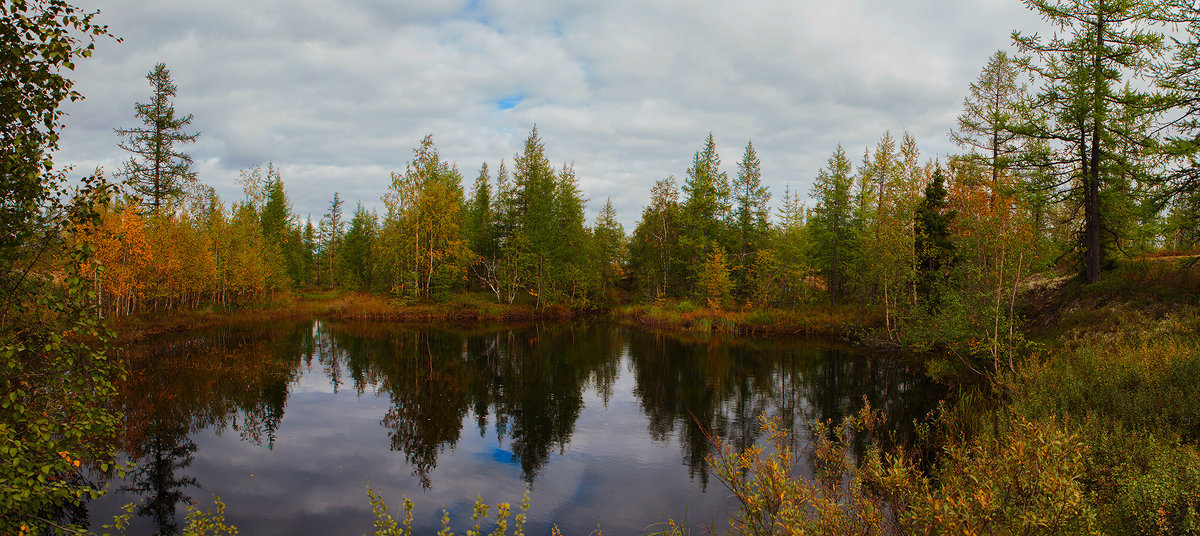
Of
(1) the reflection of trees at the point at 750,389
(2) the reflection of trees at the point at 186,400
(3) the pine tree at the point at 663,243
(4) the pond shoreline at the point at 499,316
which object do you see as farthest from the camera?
(3) the pine tree at the point at 663,243

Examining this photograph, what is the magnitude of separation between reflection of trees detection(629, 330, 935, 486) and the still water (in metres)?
0.10

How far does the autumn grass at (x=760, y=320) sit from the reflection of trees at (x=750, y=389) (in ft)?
14.9

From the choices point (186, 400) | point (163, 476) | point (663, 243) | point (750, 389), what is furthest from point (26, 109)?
point (663, 243)

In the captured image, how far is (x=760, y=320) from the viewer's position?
1382 inches

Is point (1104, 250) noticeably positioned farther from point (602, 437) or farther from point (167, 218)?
point (167, 218)

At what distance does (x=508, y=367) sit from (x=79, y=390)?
18.1 meters

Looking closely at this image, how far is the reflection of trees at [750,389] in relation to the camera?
14.6 m

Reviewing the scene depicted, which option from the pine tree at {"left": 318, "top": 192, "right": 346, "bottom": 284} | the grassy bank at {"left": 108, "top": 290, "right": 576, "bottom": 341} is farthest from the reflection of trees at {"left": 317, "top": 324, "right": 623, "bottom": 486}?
the pine tree at {"left": 318, "top": 192, "right": 346, "bottom": 284}

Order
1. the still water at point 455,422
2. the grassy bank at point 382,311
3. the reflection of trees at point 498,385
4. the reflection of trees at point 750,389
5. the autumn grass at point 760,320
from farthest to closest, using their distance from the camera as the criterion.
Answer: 1. the grassy bank at point 382,311
2. the autumn grass at point 760,320
3. the reflection of trees at point 750,389
4. the reflection of trees at point 498,385
5. the still water at point 455,422

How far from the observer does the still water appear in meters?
10.0

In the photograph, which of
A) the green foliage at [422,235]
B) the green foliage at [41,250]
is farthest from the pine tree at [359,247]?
the green foliage at [41,250]

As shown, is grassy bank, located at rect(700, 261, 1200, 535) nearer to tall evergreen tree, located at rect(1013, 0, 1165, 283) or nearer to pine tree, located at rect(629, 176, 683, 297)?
tall evergreen tree, located at rect(1013, 0, 1165, 283)

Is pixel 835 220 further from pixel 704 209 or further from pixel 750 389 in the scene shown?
pixel 750 389

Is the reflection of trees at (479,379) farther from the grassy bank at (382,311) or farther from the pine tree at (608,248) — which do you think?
the pine tree at (608,248)
